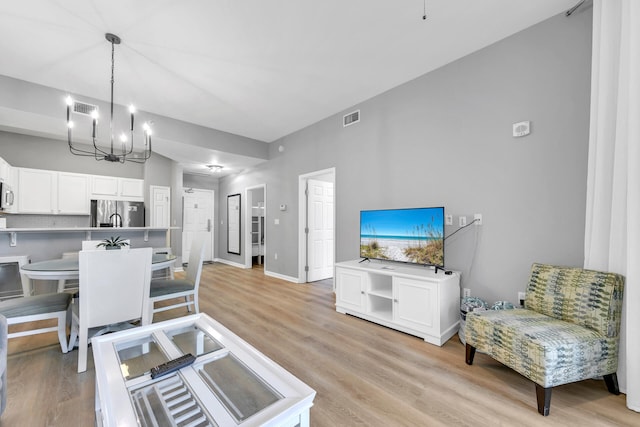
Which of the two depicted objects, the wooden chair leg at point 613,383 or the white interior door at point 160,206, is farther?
the white interior door at point 160,206

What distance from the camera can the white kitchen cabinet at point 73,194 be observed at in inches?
211

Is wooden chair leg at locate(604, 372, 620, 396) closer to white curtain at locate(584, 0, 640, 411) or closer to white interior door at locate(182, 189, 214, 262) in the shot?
white curtain at locate(584, 0, 640, 411)

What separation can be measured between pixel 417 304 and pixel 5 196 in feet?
20.2

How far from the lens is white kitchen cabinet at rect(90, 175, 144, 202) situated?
5.74 metres

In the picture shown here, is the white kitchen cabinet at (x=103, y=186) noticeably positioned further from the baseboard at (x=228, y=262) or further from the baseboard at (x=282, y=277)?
the baseboard at (x=282, y=277)

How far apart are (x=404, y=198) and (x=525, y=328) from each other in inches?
77.0

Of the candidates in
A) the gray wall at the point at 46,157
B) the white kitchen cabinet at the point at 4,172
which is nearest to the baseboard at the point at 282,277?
the gray wall at the point at 46,157

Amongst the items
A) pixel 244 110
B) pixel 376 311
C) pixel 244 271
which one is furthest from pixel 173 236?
pixel 376 311

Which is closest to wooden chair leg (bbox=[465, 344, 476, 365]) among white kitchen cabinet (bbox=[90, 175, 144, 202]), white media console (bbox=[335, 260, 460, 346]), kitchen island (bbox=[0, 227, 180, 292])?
white media console (bbox=[335, 260, 460, 346])

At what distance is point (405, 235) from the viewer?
10.5 feet

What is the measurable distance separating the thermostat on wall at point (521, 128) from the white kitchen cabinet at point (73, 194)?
7.34 meters

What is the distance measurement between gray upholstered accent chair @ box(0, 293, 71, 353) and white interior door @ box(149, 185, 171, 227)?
13.4 feet

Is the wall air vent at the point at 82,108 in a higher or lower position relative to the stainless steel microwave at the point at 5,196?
higher

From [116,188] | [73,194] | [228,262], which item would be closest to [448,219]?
[228,262]
